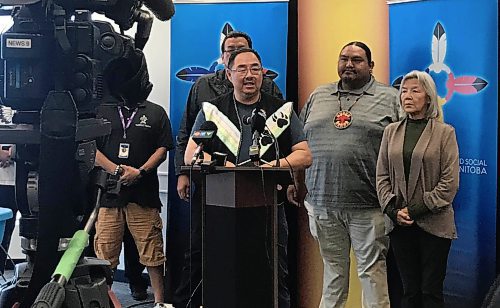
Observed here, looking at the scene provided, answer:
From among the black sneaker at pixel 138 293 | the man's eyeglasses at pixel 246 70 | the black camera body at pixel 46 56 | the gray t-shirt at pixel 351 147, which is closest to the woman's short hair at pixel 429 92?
the gray t-shirt at pixel 351 147

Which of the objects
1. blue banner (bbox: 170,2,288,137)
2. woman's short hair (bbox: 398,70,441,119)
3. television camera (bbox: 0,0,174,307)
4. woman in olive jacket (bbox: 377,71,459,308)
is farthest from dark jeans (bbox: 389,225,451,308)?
television camera (bbox: 0,0,174,307)

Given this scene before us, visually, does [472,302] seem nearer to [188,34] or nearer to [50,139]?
[188,34]

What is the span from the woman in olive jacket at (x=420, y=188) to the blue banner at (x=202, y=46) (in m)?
1.00

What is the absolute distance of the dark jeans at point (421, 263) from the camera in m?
3.24

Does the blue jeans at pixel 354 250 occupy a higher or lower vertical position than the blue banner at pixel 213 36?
lower

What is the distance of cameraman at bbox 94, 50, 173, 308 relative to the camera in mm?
4129

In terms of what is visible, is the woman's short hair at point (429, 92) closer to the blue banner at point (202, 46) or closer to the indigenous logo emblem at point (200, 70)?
the blue banner at point (202, 46)

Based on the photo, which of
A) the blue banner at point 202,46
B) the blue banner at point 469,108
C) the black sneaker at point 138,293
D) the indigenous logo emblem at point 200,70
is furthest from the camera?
the black sneaker at point 138,293

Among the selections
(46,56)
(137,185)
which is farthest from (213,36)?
(46,56)

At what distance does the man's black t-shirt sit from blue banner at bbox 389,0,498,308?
5.48 feet

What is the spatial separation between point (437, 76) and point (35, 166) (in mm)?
2596

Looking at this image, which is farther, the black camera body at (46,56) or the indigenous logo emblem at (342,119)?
the indigenous logo emblem at (342,119)

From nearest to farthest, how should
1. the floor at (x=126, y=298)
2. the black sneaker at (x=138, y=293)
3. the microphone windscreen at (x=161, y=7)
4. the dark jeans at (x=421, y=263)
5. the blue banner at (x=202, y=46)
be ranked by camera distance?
the microphone windscreen at (x=161, y=7)
the dark jeans at (x=421, y=263)
the blue banner at (x=202, y=46)
the floor at (x=126, y=298)
the black sneaker at (x=138, y=293)

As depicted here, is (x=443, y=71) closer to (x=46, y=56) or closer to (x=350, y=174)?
(x=350, y=174)
